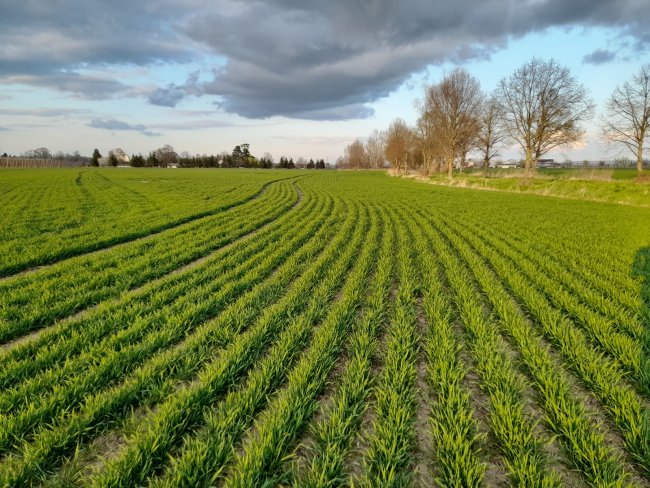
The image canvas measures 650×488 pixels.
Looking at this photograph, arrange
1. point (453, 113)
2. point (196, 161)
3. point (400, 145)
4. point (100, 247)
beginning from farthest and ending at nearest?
point (196, 161)
point (400, 145)
point (453, 113)
point (100, 247)

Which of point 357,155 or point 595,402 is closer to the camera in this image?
point 595,402

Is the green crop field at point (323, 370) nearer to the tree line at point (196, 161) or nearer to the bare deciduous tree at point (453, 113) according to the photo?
the bare deciduous tree at point (453, 113)

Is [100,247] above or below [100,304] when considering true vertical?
above

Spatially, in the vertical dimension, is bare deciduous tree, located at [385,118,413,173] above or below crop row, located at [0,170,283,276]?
above

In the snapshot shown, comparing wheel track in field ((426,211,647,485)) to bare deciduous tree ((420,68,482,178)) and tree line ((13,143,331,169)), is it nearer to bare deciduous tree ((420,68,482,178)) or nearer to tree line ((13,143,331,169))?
bare deciduous tree ((420,68,482,178))

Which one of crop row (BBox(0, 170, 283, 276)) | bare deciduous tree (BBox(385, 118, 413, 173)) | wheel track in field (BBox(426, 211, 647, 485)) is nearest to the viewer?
wheel track in field (BBox(426, 211, 647, 485))

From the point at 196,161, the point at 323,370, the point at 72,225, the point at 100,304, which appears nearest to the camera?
the point at 323,370

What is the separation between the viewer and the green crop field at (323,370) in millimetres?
2947

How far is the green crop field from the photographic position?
2.95 m

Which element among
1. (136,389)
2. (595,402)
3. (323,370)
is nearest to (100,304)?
(136,389)

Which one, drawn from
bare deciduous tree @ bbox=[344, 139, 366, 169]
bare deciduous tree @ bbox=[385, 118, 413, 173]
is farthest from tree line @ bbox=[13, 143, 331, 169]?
bare deciduous tree @ bbox=[385, 118, 413, 173]

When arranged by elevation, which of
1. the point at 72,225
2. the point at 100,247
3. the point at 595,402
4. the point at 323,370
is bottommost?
the point at 595,402

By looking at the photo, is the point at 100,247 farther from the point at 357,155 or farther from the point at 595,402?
the point at 357,155

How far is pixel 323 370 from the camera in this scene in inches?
170
